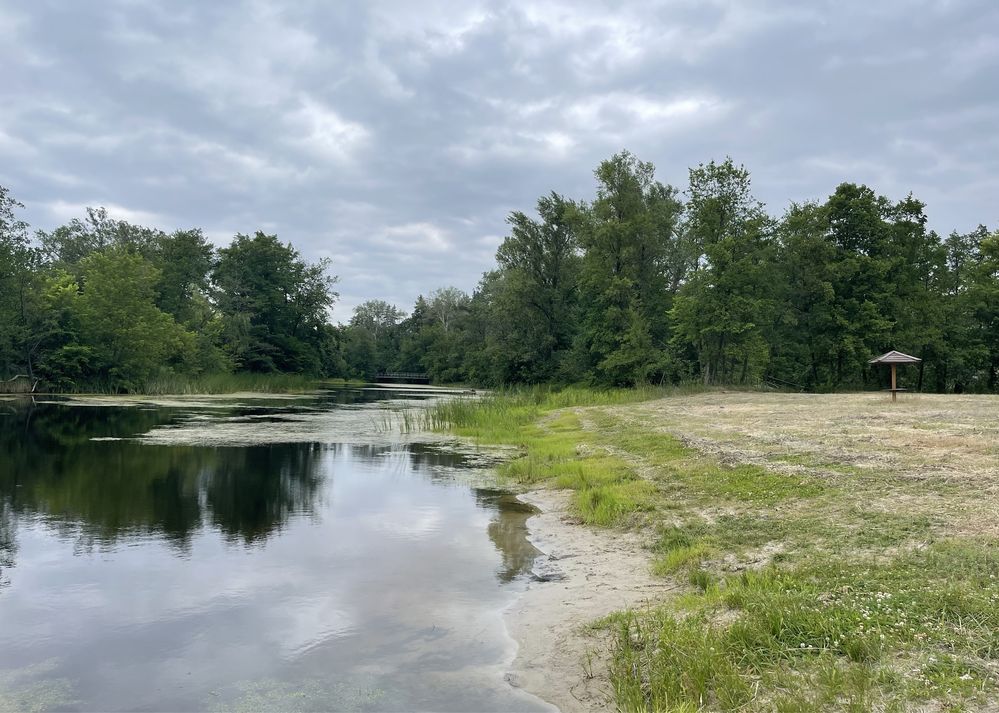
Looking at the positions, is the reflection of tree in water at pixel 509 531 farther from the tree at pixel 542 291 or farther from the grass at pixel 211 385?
the grass at pixel 211 385

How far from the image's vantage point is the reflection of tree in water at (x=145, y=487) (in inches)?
472

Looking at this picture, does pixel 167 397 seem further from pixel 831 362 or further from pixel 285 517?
pixel 831 362

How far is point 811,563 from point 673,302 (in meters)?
41.2

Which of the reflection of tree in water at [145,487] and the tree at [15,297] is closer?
the reflection of tree in water at [145,487]

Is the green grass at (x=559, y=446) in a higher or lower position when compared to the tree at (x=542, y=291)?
lower

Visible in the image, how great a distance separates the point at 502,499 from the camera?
1480 centimetres

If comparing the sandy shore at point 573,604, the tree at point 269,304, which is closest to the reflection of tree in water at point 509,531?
the sandy shore at point 573,604

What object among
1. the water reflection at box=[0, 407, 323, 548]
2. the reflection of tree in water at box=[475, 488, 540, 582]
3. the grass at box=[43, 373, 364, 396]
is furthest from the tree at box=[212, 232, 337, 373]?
the reflection of tree in water at box=[475, 488, 540, 582]

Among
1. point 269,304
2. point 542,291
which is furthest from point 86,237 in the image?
point 542,291

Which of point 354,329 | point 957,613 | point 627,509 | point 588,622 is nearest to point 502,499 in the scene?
point 627,509

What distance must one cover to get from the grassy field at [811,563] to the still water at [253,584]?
5.49 feet

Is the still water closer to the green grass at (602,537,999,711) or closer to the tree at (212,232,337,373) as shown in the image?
the green grass at (602,537,999,711)

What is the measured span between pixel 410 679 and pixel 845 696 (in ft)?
11.6

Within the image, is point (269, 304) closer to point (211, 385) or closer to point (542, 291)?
point (211, 385)
